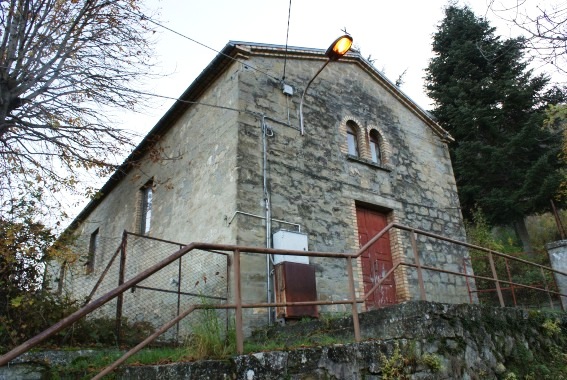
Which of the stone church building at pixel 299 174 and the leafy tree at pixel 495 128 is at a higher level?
the leafy tree at pixel 495 128

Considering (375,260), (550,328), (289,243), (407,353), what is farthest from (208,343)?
(375,260)

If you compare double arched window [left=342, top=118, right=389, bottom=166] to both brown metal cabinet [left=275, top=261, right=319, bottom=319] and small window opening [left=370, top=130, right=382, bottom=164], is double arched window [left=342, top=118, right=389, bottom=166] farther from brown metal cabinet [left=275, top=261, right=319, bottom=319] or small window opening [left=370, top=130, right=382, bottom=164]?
brown metal cabinet [left=275, top=261, right=319, bottom=319]

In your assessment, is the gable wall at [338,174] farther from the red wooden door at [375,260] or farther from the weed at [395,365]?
the weed at [395,365]

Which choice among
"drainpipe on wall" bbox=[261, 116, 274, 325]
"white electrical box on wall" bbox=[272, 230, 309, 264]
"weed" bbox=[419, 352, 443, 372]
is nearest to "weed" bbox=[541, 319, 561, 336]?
"weed" bbox=[419, 352, 443, 372]

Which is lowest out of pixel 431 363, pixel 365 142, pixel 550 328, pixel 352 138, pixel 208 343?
pixel 431 363

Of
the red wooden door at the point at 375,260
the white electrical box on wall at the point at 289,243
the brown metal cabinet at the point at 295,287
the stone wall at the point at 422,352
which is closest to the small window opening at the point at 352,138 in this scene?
the red wooden door at the point at 375,260

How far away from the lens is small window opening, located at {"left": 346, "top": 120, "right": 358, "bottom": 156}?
10.1 m

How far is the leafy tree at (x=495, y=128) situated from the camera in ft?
53.5

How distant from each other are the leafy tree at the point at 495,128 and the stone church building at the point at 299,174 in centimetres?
612

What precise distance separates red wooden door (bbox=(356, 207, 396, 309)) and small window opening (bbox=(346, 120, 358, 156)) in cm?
144

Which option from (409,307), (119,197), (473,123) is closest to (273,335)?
(409,307)

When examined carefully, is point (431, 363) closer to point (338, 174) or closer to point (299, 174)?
point (299, 174)

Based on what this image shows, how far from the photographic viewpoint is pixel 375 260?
9047mm

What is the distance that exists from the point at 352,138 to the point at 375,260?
9.49 ft
